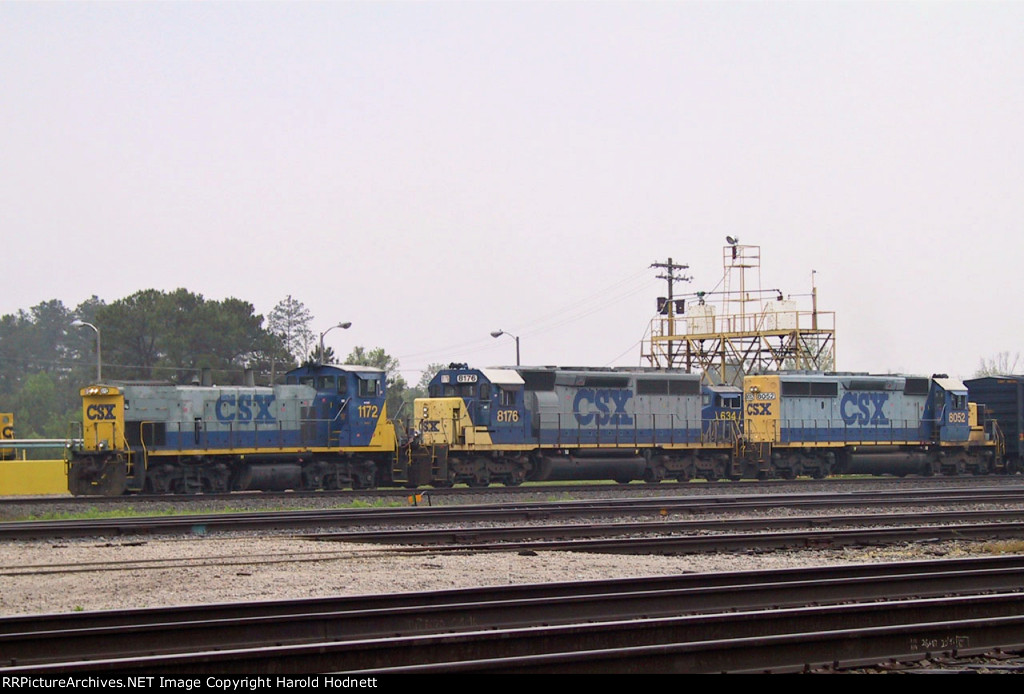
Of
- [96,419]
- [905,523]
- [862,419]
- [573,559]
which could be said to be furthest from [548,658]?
[862,419]

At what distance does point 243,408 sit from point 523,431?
25.5ft

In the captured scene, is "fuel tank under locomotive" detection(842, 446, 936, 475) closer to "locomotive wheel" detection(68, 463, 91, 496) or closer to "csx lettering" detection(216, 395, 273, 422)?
"csx lettering" detection(216, 395, 273, 422)

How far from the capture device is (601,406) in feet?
108

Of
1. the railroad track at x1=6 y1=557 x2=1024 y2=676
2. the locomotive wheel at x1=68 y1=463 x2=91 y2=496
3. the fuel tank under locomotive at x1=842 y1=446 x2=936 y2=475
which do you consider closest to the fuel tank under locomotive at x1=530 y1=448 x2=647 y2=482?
the fuel tank under locomotive at x1=842 y1=446 x2=936 y2=475

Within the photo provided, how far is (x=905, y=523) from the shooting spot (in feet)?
63.7

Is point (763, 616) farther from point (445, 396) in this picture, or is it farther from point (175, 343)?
point (175, 343)

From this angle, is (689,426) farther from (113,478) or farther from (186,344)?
(186,344)

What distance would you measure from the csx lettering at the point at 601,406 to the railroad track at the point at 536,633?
21.7 metres

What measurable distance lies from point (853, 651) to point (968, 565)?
5039 millimetres

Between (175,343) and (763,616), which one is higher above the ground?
(175,343)

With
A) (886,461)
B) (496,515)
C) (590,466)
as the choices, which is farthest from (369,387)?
(886,461)

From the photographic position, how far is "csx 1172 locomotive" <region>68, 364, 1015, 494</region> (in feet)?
90.1

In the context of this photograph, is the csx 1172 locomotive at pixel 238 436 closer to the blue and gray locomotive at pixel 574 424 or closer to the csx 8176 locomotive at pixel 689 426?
the blue and gray locomotive at pixel 574 424

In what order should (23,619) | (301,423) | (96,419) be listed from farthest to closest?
(301,423), (96,419), (23,619)
